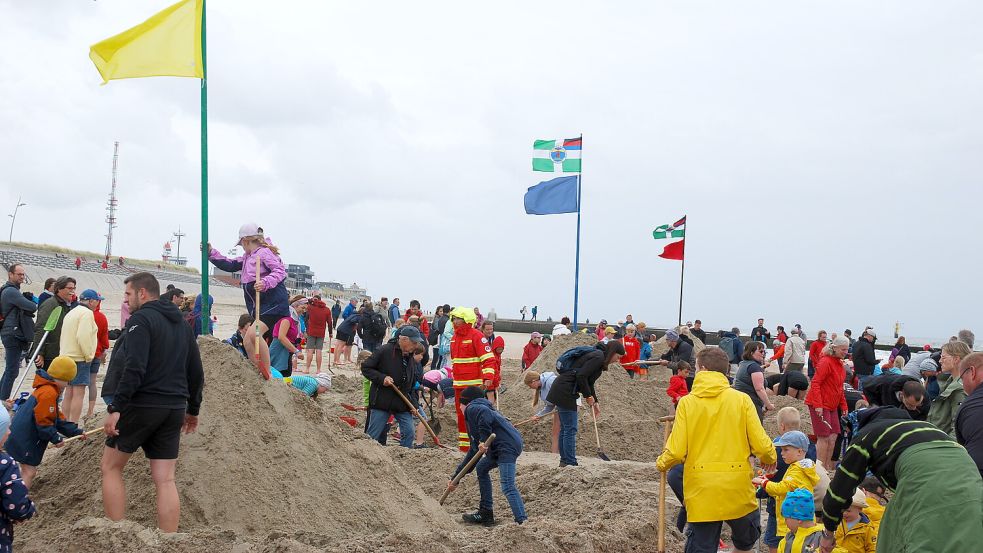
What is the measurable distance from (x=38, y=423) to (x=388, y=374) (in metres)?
4.13

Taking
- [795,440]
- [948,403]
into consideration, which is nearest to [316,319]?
[948,403]

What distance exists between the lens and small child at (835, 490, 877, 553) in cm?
468

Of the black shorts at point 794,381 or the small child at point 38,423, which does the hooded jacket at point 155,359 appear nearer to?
the small child at point 38,423

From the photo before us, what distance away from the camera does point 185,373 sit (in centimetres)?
544

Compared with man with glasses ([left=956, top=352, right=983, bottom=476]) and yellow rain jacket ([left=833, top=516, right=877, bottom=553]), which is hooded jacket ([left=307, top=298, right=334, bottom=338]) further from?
man with glasses ([left=956, top=352, right=983, bottom=476])

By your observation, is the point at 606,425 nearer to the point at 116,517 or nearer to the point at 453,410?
the point at 453,410

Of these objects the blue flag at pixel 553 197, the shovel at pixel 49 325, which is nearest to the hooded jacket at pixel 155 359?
the shovel at pixel 49 325

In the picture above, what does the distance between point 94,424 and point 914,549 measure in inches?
254

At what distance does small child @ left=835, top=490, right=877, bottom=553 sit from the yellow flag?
6.69 meters

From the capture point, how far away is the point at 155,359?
5.22 metres

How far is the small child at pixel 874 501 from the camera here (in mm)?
4766

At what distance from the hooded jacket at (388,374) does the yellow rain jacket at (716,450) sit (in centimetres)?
474

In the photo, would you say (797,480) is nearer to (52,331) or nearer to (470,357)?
(470,357)

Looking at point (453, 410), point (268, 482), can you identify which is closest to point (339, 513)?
point (268, 482)
